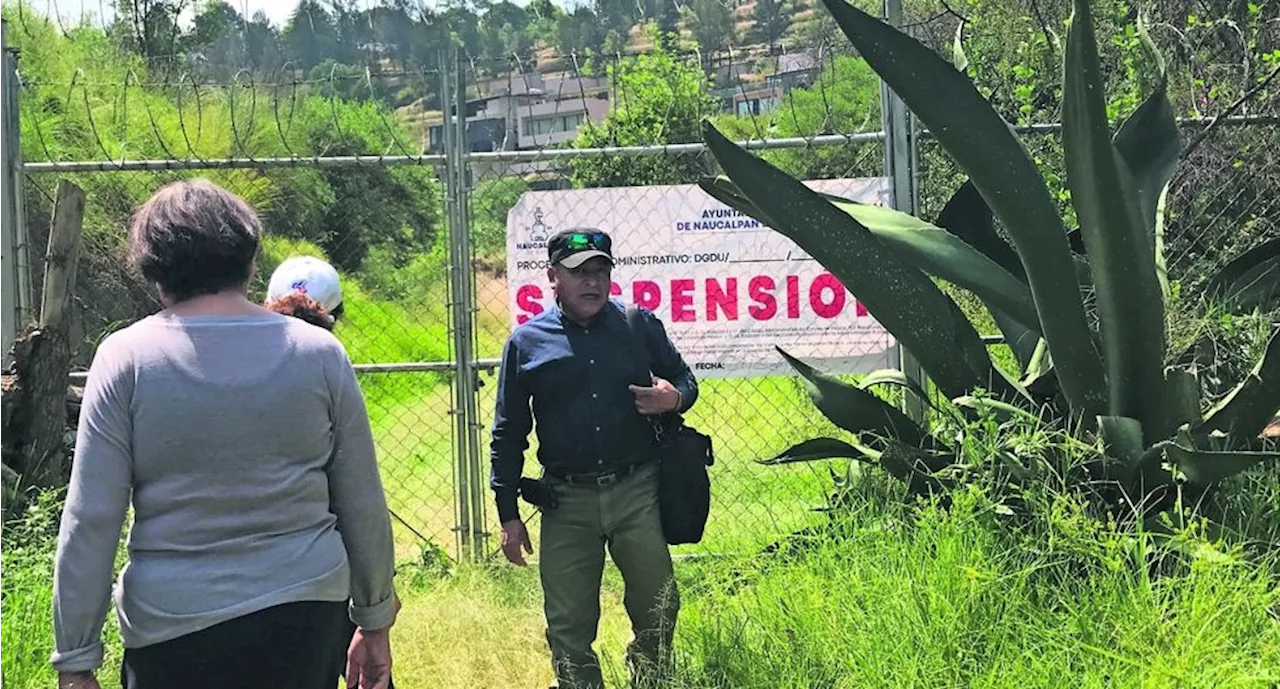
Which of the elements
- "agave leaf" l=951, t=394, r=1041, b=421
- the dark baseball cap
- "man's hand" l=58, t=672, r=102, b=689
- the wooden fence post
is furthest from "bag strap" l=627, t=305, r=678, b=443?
the wooden fence post

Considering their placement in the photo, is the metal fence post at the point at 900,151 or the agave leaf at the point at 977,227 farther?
the metal fence post at the point at 900,151

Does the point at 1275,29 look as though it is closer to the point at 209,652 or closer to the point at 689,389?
the point at 689,389

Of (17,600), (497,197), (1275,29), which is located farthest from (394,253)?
(17,600)

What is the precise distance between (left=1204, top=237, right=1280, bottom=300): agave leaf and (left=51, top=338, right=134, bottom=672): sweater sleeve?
2.90 meters

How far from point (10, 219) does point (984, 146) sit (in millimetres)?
Answer: 3947

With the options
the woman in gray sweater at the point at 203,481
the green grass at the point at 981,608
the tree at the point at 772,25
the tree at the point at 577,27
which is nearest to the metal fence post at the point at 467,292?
the green grass at the point at 981,608

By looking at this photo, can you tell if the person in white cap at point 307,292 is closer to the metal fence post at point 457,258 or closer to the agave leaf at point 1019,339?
the metal fence post at point 457,258

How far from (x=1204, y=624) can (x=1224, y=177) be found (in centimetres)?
487

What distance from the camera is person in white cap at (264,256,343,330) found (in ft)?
9.70

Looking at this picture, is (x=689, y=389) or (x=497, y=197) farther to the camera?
(x=497, y=197)

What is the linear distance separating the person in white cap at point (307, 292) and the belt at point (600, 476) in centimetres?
83

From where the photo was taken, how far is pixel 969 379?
2.99 metres

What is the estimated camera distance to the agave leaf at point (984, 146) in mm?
2551

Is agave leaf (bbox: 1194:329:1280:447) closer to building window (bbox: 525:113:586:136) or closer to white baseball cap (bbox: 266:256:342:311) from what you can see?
white baseball cap (bbox: 266:256:342:311)
